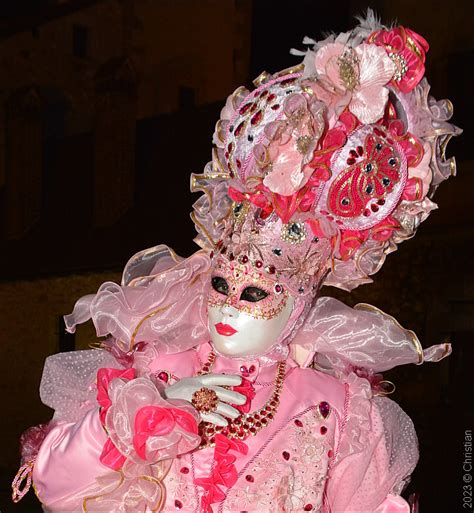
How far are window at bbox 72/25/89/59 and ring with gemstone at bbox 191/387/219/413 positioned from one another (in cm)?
488

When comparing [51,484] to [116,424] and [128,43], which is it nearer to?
[116,424]

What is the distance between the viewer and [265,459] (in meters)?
1.59

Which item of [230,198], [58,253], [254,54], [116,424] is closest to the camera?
[116,424]

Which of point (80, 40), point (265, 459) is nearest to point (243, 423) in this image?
point (265, 459)

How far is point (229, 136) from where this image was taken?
1625mm

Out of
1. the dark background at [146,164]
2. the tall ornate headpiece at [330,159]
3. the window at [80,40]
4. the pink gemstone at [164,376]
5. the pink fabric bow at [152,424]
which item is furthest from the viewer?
the window at [80,40]

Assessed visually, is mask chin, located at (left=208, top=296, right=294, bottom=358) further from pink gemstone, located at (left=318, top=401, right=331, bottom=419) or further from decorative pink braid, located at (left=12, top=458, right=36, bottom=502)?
decorative pink braid, located at (left=12, top=458, right=36, bottom=502)

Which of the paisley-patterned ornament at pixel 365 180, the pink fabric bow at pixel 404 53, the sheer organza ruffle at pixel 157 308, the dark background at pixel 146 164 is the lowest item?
the dark background at pixel 146 164

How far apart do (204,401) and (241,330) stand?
165 millimetres

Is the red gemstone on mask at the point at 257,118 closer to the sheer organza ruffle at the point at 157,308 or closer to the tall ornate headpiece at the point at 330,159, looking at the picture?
the tall ornate headpiece at the point at 330,159

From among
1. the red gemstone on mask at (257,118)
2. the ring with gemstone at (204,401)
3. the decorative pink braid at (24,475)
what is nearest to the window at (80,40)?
the red gemstone on mask at (257,118)

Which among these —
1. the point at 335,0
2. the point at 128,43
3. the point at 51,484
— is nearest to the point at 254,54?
the point at 335,0

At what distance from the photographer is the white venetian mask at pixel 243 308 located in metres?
1.58

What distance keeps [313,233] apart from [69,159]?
426cm
